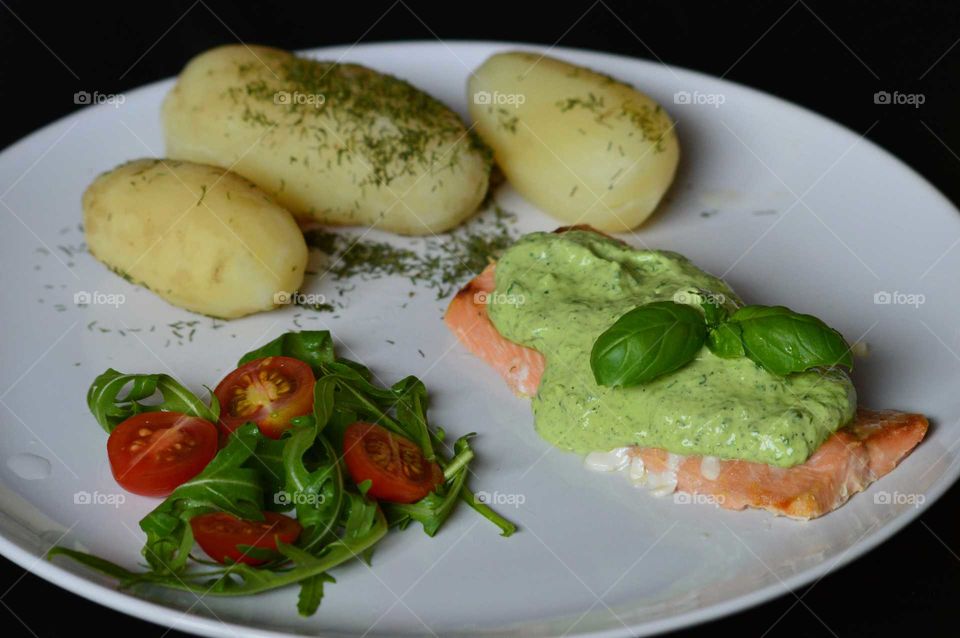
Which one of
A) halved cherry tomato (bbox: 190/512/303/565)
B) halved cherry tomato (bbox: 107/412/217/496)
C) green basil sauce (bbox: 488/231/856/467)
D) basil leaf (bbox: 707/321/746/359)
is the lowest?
halved cherry tomato (bbox: 107/412/217/496)

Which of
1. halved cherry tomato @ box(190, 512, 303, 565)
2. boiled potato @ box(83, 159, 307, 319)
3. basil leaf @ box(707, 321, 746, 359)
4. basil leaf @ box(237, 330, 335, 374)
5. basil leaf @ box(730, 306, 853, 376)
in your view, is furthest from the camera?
boiled potato @ box(83, 159, 307, 319)

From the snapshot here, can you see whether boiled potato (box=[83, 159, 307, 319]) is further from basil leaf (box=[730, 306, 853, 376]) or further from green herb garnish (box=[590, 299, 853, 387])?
basil leaf (box=[730, 306, 853, 376])

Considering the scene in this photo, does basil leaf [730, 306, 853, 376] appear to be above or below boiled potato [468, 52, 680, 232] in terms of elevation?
above

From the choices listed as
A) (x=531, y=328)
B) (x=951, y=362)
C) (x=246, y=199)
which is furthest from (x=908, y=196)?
(x=246, y=199)

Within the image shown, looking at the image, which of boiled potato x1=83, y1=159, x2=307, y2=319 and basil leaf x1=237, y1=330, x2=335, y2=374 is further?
boiled potato x1=83, y1=159, x2=307, y2=319

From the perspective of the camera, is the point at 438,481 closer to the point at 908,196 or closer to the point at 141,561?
the point at 141,561

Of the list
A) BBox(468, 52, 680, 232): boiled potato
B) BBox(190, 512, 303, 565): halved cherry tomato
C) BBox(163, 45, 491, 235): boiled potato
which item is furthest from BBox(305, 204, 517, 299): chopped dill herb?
BBox(190, 512, 303, 565): halved cherry tomato
